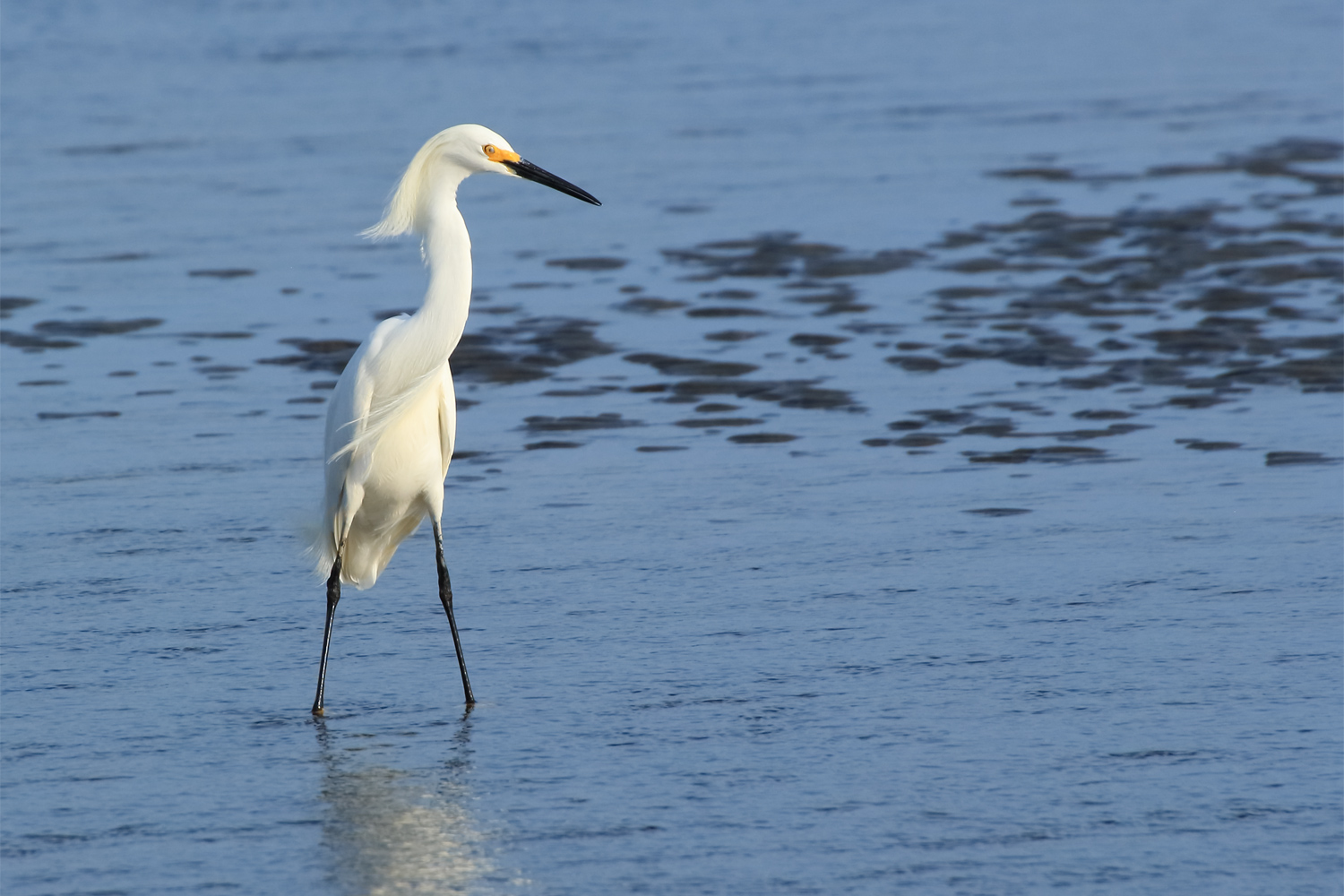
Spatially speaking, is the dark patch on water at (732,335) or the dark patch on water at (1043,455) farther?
the dark patch on water at (732,335)

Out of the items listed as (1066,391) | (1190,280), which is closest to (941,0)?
(1190,280)

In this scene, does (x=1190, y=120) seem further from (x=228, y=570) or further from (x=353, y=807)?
(x=353, y=807)

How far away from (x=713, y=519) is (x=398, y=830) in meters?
2.75

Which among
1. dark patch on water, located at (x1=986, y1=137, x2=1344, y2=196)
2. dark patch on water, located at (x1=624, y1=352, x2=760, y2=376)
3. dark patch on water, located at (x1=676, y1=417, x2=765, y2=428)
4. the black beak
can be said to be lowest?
dark patch on water, located at (x1=676, y1=417, x2=765, y2=428)

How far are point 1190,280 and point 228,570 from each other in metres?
6.21

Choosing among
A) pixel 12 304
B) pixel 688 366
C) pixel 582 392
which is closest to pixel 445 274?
pixel 582 392

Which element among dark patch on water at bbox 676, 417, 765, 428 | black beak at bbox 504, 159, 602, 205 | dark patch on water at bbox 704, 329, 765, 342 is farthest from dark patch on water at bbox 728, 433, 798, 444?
black beak at bbox 504, 159, 602, 205

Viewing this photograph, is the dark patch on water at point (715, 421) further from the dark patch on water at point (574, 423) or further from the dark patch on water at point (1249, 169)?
the dark patch on water at point (1249, 169)

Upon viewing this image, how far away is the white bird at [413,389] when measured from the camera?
5.68 metres

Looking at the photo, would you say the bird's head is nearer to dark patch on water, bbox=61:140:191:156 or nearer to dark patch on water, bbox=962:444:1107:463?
dark patch on water, bbox=962:444:1107:463

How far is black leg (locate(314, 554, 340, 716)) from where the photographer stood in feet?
18.0

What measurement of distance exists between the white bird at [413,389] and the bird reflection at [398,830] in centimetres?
54

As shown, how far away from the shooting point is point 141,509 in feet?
24.2

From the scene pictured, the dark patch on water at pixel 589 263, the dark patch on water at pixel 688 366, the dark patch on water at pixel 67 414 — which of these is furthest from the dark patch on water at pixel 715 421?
the dark patch on water at pixel 589 263
